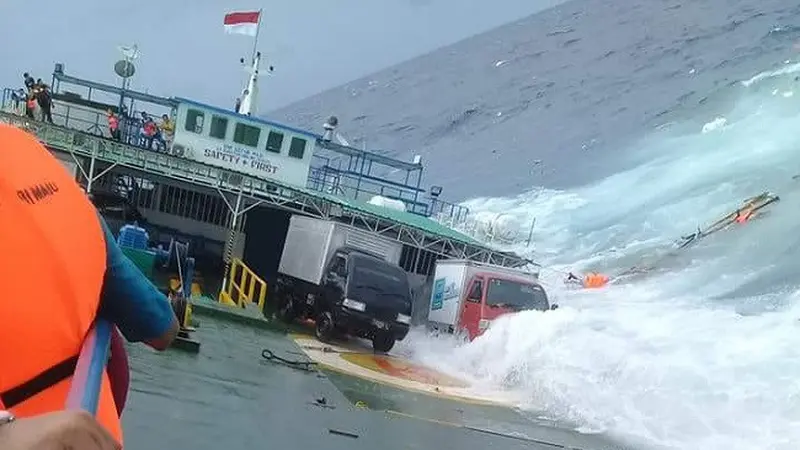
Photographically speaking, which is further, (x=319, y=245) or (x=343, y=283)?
(x=319, y=245)

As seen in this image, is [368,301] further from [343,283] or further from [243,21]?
[243,21]

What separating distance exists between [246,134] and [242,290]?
593cm

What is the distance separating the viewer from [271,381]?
1349 centimetres

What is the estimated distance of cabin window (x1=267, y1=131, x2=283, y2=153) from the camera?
89.0ft

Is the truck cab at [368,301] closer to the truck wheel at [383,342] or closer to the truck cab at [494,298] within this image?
the truck wheel at [383,342]

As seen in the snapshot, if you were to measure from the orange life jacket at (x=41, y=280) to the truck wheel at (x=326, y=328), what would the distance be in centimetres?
1807

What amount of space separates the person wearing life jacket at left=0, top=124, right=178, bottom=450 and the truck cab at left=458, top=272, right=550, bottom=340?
19040 millimetres

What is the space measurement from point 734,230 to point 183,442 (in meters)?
24.7

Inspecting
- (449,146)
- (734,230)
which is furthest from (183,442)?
(449,146)

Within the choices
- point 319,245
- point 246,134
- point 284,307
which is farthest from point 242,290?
point 246,134

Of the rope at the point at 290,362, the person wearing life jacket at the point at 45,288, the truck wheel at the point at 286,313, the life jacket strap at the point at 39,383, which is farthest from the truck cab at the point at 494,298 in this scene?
the life jacket strap at the point at 39,383

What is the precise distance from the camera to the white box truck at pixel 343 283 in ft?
65.0

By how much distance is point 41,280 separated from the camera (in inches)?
68.7

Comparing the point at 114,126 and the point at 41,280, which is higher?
the point at 41,280
